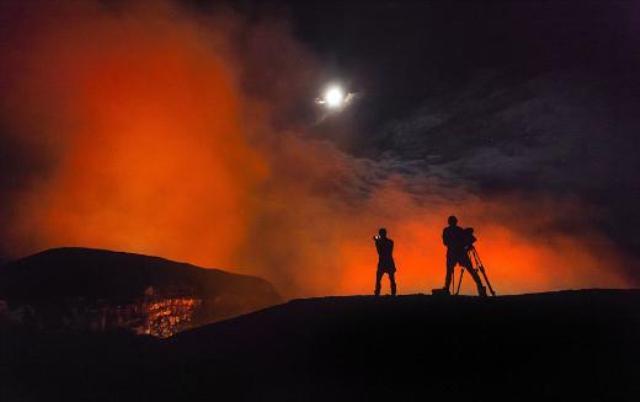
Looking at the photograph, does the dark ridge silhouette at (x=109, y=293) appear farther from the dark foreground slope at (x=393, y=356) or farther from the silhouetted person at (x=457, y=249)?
the silhouetted person at (x=457, y=249)

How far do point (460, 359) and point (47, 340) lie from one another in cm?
1962

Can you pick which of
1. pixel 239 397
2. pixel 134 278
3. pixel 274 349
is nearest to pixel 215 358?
pixel 274 349

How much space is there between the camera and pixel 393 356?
9.60 metres

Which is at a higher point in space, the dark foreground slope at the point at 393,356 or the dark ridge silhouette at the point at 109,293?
the dark ridge silhouette at the point at 109,293

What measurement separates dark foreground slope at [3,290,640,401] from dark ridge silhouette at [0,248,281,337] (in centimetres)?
856

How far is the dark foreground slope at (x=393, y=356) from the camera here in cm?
790

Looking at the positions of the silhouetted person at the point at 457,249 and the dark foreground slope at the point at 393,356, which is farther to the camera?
the silhouetted person at the point at 457,249

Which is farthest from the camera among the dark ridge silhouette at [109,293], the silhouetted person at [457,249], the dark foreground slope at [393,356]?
the dark ridge silhouette at [109,293]

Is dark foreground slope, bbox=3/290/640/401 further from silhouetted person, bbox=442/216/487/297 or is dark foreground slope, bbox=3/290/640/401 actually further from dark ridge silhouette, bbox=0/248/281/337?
dark ridge silhouette, bbox=0/248/281/337

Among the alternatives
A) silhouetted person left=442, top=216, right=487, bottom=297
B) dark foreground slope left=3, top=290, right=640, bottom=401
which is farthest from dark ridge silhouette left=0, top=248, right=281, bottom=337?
silhouetted person left=442, top=216, right=487, bottom=297

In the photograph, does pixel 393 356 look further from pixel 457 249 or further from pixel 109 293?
pixel 109 293

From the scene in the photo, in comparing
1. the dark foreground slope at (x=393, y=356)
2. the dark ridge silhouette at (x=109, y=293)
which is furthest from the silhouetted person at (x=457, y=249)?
the dark ridge silhouette at (x=109, y=293)

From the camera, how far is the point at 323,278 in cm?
5416

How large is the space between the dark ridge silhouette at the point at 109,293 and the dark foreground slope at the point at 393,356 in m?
8.56
